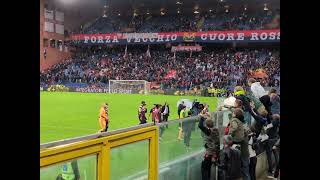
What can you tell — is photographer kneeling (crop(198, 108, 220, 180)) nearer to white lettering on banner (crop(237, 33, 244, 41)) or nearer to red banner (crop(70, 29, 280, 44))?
red banner (crop(70, 29, 280, 44))

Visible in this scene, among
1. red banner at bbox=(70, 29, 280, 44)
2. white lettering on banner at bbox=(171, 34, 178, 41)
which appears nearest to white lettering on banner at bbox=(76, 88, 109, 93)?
red banner at bbox=(70, 29, 280, 44)

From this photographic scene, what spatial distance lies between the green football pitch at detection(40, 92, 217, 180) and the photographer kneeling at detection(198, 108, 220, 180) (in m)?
0.08

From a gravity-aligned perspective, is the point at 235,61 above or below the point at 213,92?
above

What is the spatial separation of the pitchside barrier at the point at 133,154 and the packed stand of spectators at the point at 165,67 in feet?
59.9

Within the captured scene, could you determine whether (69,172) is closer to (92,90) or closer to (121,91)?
(121,91)

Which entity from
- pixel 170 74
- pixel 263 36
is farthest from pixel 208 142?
pixel 263 36

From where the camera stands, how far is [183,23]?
105 ft

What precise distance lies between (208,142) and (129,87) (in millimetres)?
19976

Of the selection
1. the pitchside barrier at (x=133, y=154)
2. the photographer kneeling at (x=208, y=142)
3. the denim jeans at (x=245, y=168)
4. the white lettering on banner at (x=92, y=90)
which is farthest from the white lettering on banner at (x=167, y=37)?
the pitchside barrier at (x=133, y=154)

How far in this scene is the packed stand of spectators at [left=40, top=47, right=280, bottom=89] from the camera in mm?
25438

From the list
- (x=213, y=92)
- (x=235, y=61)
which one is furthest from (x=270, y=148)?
(x=235, y=61)

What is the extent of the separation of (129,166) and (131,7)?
29519 mm
